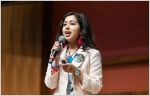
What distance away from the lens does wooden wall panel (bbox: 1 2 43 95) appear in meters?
3.43

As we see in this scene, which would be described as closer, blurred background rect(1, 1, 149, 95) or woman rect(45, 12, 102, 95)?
woman rect(45, 12, 102, 95)

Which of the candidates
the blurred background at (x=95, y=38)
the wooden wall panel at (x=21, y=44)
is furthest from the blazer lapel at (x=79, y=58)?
the wooden wall panel at (x=21, y=44)

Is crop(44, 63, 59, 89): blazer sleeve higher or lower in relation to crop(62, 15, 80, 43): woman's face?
lower

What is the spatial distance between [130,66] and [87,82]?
1.74 m

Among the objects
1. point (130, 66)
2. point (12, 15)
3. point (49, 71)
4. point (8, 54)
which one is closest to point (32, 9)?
point (12, 15)

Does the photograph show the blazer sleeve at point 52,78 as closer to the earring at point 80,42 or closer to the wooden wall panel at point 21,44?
the earring at point 80,42

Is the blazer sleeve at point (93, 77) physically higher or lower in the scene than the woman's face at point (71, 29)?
lower

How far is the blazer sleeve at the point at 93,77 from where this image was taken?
5.10 ft

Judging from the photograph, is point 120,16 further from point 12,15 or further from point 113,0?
point 12,15

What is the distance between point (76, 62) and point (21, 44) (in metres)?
1.94

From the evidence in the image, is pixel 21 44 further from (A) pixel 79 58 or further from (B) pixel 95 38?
(A) pixel 79 58

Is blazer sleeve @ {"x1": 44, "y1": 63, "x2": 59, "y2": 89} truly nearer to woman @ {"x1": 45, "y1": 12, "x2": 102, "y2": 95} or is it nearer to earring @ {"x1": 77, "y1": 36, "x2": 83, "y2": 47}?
woman @ {"x1": 45, "y1": 12, "x2": 102, "y2": 95}

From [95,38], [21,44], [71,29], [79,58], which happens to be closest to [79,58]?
[79,58]

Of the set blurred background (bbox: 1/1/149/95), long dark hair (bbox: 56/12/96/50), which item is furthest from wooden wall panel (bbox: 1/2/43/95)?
long dark hair (bbox: 56/12/96/50)
